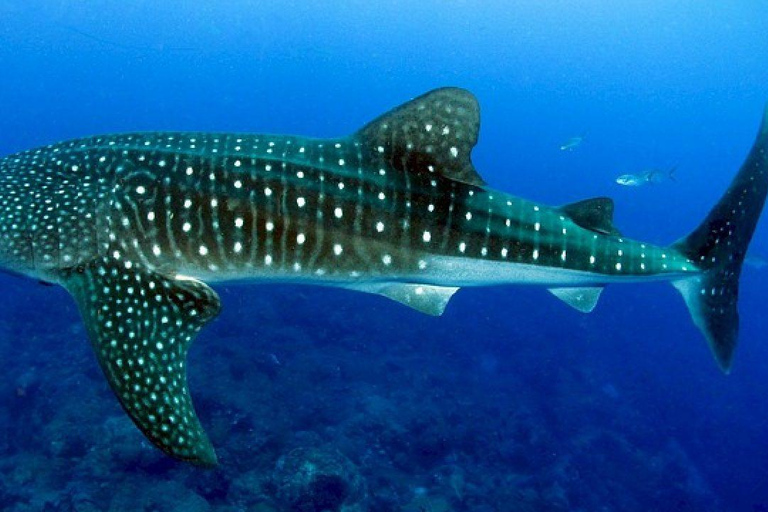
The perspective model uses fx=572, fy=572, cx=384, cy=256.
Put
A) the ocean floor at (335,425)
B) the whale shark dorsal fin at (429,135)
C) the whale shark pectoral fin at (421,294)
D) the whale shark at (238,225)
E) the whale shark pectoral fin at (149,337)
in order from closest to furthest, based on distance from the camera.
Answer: the whale shark pectoral fin at (149,337) < the whale shark at (238,225) < the whale shark dorsal fin at (429,135) < the whale shark pectoral fin at (421,294) < the ocean floor at (335,425)

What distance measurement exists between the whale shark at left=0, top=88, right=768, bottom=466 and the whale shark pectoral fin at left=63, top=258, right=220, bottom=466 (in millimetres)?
11

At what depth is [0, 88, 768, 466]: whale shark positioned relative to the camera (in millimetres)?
4422

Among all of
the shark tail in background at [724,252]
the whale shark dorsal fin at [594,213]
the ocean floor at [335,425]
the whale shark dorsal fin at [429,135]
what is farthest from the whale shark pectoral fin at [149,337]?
the ocean floor at [335,425]

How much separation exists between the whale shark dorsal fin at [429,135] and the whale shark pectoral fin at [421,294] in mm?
1098

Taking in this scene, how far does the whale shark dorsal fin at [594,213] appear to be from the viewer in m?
5.38

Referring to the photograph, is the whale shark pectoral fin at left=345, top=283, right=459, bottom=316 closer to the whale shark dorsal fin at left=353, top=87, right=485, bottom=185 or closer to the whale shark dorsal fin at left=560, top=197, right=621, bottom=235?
the whale shark dorsal fin at left=353, top=87, right=485, bottom=185

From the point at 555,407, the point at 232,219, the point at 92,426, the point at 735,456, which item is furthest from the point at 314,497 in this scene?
the point at 735,456

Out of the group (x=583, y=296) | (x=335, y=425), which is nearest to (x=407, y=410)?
(x=335, y=425)

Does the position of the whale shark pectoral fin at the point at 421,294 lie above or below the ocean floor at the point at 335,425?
above

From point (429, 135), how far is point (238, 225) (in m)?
1.75

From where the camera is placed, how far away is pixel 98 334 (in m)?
4.28

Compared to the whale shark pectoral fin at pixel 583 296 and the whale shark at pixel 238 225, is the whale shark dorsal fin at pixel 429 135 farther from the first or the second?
the whale shark pectoral fin at pixel 583 296

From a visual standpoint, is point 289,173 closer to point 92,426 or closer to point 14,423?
point 92,426

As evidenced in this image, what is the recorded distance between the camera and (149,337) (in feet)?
14.3
